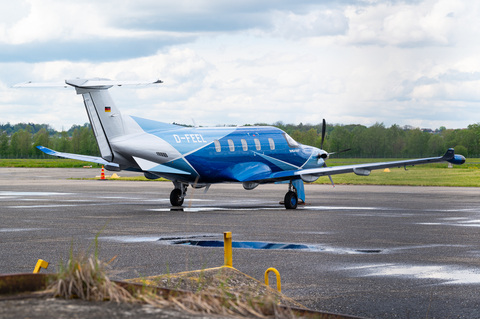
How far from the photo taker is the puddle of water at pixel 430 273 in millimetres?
8664

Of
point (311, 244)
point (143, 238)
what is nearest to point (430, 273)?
point (311, 244)

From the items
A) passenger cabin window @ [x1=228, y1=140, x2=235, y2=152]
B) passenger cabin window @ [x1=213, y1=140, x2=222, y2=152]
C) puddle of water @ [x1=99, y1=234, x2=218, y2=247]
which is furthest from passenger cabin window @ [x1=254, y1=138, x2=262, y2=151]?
puddle of water @ [x1=99, y1=234, x2=218, y2=247]

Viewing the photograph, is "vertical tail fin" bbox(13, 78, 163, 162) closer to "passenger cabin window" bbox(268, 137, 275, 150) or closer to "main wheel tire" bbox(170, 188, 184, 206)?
"main wheel tire" bbox(170, 188, 184, 206)

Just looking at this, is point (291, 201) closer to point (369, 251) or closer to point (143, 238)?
point (143, 238)

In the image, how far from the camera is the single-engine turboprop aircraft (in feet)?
68.3

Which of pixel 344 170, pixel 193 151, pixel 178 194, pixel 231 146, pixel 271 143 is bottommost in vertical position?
pixel 178 194

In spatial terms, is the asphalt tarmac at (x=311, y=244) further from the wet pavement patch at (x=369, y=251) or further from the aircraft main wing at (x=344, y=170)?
the aircraft main wing at (x=344, y=170)

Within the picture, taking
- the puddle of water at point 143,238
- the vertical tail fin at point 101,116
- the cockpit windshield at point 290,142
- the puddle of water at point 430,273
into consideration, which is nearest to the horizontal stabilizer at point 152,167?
the vertical tail fin at point 101,116

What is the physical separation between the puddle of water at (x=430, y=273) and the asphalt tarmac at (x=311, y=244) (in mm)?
15

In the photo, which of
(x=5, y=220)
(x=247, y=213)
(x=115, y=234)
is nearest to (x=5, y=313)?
(x=115, y=234)

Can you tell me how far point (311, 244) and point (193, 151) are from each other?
32.7 feet

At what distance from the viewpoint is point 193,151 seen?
71.1 feet

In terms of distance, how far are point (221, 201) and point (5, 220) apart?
10.5 meters

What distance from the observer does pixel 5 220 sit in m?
17.2
